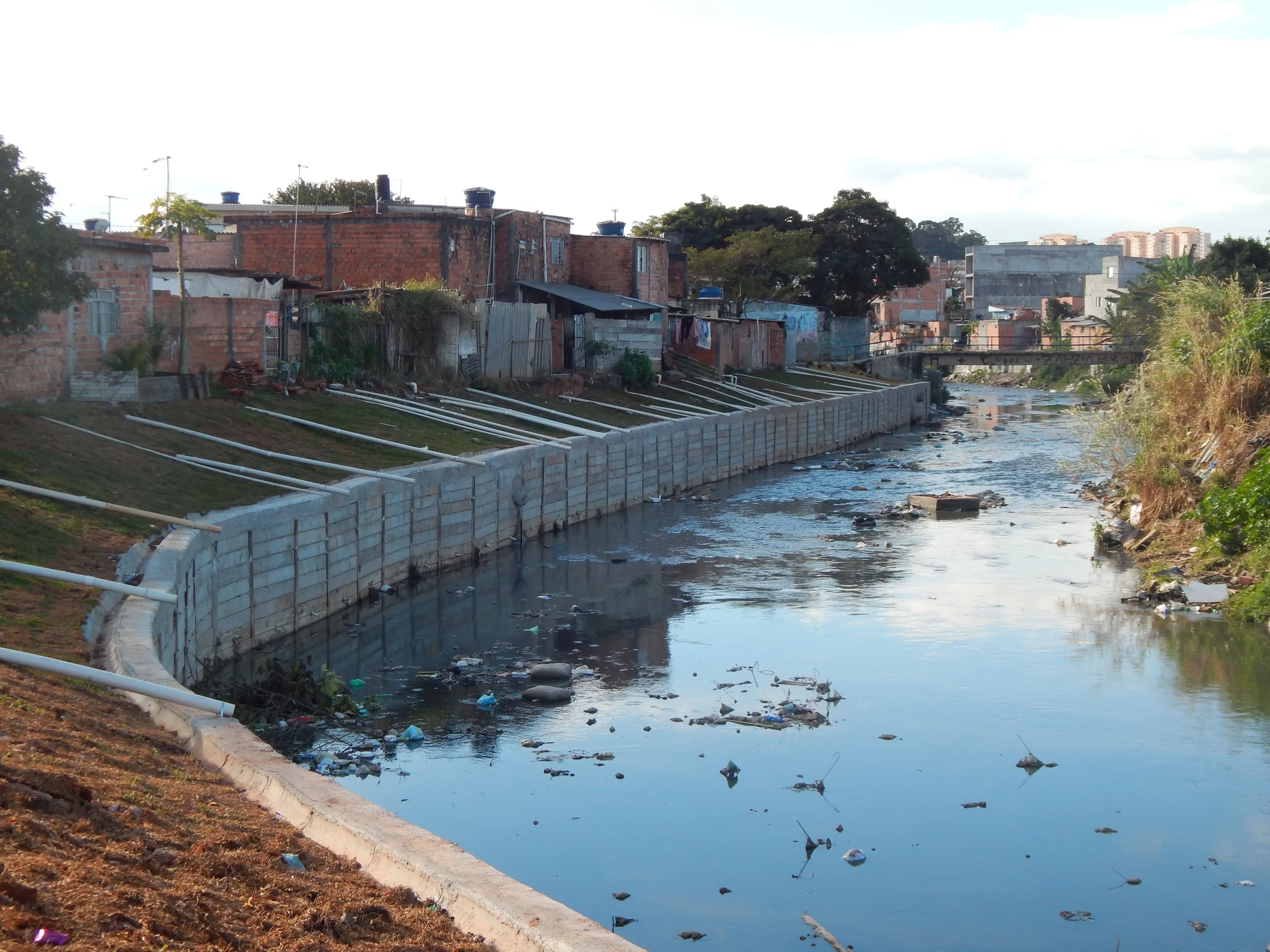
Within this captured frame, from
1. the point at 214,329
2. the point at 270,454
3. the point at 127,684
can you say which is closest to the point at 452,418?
the point at 214,329

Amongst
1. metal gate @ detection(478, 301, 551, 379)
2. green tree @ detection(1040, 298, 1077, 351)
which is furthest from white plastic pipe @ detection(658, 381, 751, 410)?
green tree @ detection(1040, 298, 1077, 351)

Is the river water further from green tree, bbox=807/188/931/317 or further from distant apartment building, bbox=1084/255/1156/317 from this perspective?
distant apartment building, bbox=1084/255/1156/317

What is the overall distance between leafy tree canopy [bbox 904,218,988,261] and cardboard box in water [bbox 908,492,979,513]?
160616mm

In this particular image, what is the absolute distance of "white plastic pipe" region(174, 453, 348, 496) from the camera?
17469 millimetres

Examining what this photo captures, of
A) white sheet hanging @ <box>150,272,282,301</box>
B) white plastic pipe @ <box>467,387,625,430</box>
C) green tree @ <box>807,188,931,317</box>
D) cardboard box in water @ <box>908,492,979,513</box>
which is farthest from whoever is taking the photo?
green tree @ <box>807,188,931,317</box>

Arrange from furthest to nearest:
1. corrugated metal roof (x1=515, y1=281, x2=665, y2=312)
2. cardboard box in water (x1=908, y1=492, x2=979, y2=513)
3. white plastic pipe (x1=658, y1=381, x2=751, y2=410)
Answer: corrugated metal roof (x1=515, y1=281, x2=665, y2=312)
white plastic pipe (x1=658, y1=381, x2=751, y2=410)
cardboard box in water (x1=908, y1=492, x2=979, y2=513)

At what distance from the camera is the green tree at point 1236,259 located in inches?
2299

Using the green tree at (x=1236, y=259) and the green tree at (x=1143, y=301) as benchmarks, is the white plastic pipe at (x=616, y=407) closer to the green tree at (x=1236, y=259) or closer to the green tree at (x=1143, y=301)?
the green tree at (x=1143, y=301)

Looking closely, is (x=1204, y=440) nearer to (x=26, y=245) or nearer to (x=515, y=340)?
(x=515, y=340)

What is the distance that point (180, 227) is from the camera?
72.3ft

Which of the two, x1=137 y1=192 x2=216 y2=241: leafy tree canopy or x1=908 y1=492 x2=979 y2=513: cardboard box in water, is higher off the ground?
x1=137 y1=192 x2=216 y2=241: leafy tree canopy

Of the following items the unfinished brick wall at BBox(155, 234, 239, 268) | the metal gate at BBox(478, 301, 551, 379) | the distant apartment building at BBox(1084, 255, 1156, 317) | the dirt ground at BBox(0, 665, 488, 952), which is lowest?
the dirt ground at BBox(0, 665, 488, 952)

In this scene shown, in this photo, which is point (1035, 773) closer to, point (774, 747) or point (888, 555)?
point (774, 747)

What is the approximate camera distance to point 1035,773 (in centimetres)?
1223
